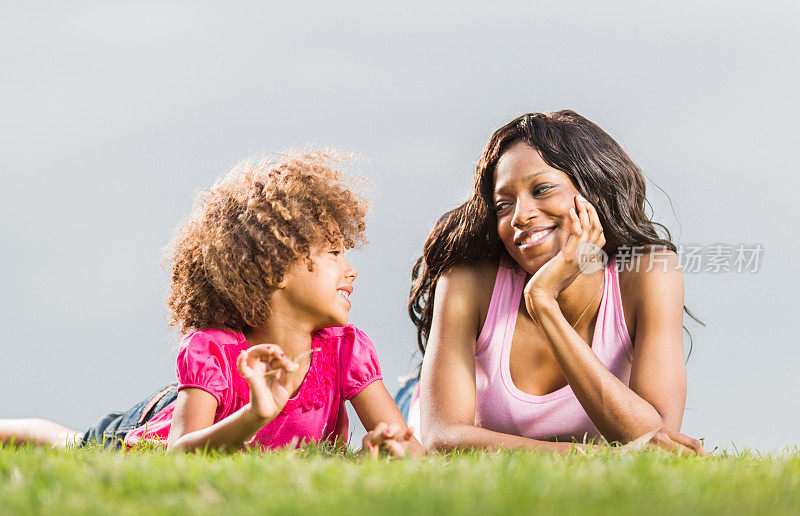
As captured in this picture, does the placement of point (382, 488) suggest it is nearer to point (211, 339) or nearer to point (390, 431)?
point (390, 431)

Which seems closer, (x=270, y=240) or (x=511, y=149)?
(x=270, y=240)

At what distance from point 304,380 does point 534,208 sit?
176cm

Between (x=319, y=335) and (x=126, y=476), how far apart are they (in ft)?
8.19

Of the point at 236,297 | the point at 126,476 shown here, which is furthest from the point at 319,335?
the point at 126,476

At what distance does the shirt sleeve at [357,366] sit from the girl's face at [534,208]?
113cm

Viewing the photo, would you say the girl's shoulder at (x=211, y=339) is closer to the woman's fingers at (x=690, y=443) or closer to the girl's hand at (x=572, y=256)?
the girl's hand at (x=572, y=256)

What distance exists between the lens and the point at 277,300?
4.92 meters

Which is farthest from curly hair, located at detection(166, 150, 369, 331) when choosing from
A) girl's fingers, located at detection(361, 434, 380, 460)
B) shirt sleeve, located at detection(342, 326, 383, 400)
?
girl's fingers, located at detection(361, 434, 380, 460)

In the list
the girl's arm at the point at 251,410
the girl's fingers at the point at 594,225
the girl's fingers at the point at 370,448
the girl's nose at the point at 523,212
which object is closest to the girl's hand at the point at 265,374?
the girl's arm at the point at 251,410

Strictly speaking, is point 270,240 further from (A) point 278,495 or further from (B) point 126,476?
(A) point 278,495

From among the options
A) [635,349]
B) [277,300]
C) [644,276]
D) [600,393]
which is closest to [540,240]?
[644,276]

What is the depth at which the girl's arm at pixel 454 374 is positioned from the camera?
4816 mm

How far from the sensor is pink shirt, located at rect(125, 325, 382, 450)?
4.66 metres

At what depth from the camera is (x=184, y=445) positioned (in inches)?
168
